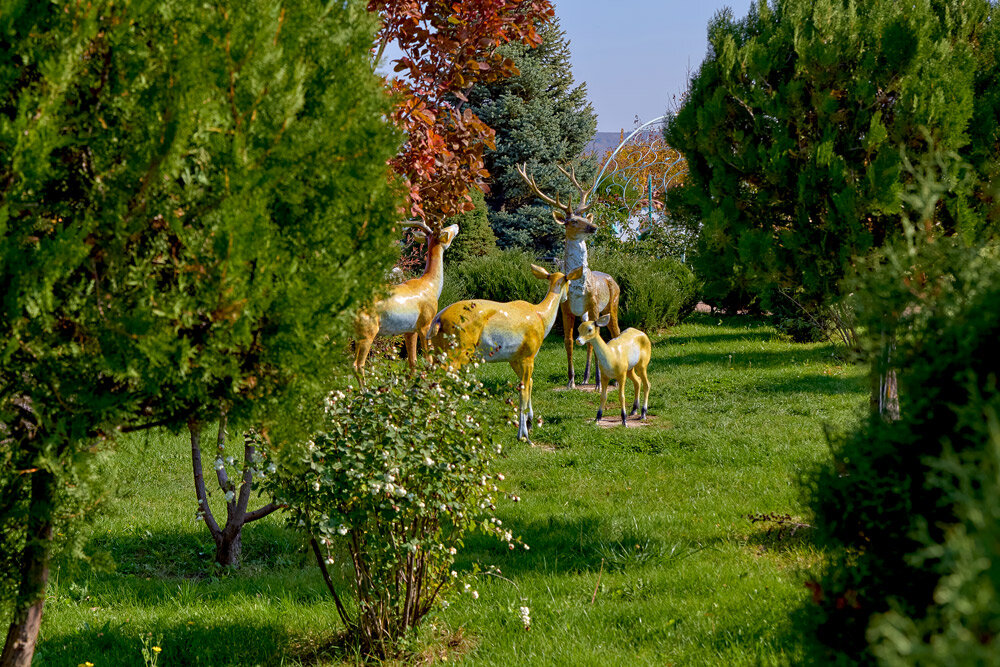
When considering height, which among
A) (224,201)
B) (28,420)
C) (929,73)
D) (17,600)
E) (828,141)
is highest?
(929,73)

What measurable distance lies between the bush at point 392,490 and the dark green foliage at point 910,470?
2081mm

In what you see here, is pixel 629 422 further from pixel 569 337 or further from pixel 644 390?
pixel 569 337

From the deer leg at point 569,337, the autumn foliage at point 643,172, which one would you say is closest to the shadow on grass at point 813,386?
the deer leg at point 569,337

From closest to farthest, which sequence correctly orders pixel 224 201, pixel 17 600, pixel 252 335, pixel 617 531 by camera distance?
pixel 224 201 < pixel 252 335 < pixel 17 600 < pixel 617 531

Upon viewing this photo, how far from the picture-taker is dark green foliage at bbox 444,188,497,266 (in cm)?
2089

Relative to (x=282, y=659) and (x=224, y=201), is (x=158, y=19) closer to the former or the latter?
(x=224, y=201)

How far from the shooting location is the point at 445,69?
611 centimetres

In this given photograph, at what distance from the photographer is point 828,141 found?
5.64 metres

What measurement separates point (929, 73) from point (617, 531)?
3982mm

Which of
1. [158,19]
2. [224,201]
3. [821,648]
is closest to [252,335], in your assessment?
[224,201]

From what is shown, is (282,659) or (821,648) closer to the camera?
(821,648)

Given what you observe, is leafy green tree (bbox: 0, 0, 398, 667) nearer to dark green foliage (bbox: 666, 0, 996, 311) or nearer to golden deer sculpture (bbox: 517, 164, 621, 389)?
dark green foliage (bbox: 666, 0, 996, 311)

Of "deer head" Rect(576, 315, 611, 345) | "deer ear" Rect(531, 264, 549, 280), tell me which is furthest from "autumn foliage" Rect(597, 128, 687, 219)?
"deer head" Rect(576, 315, 611, 345)

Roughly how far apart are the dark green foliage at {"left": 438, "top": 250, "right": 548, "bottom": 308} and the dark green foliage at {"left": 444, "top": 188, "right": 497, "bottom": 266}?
77.2 inches
